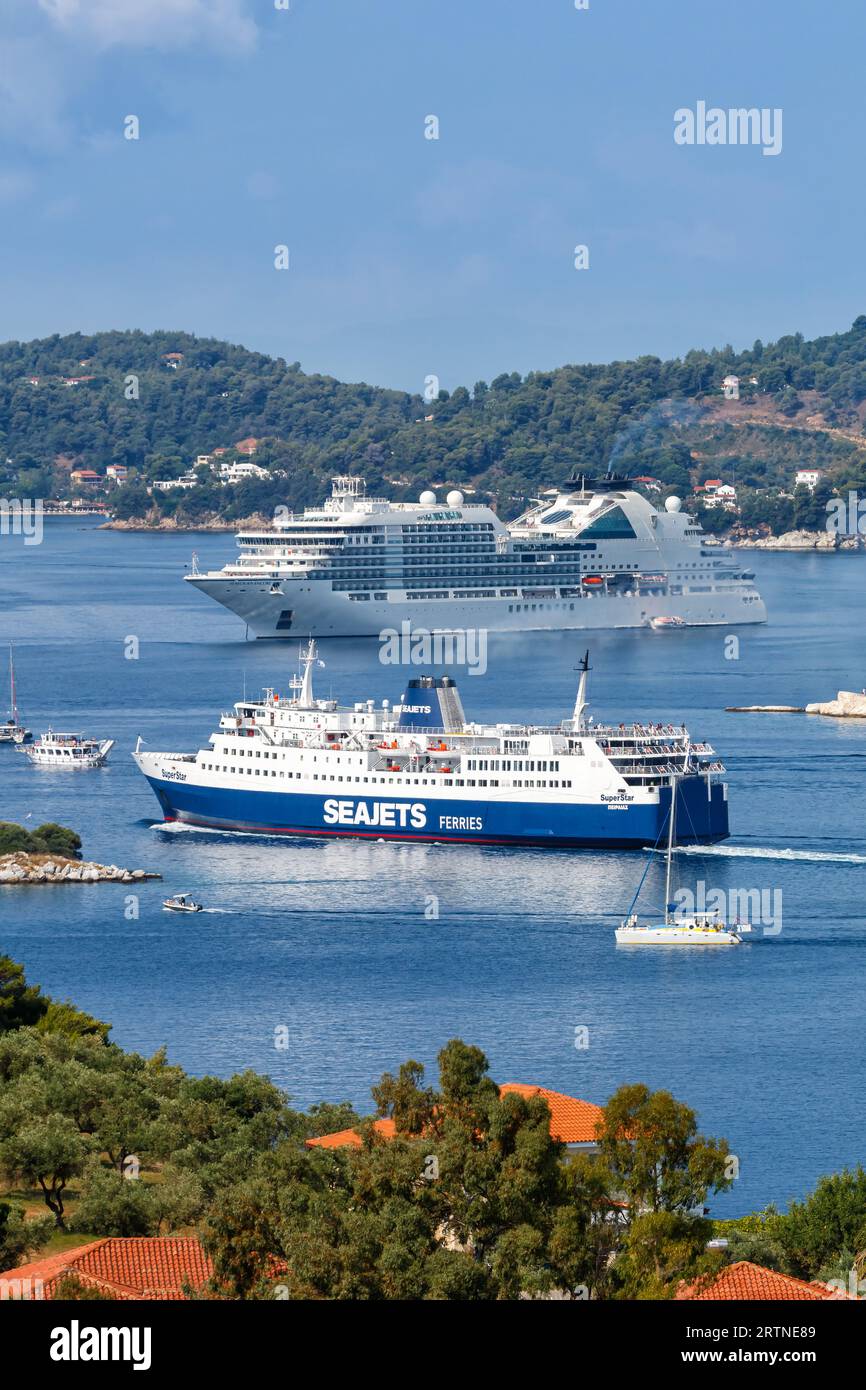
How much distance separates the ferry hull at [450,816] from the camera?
140ft

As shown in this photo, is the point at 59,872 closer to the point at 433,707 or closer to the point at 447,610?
the point at 433,707

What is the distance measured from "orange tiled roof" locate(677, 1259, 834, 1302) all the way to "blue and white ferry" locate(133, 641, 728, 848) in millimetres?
28159

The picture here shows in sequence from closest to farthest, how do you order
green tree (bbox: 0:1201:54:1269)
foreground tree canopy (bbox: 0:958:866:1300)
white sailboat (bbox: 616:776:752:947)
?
foreground tree canopy (bbox: 0:958:866:1300) → green tree (bbox: 0:1201:54:1269) → white sailboat (bbox: 616:776:752:947)

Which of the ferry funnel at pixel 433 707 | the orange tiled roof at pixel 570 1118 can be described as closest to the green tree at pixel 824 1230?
the orange tiled roof at pixel 570 1118

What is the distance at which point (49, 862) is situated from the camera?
41156 mm

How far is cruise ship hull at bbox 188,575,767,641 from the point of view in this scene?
87.9 meters

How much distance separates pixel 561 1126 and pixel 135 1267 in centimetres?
584

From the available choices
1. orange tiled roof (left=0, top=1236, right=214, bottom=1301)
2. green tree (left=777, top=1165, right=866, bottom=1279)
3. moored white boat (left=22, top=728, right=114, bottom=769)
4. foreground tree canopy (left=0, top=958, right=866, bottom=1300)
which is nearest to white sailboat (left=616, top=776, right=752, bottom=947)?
foreground tree canopy (left=0, top=958, right=866, bottom=1300)

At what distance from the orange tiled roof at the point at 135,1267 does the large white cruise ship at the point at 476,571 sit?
236 feet

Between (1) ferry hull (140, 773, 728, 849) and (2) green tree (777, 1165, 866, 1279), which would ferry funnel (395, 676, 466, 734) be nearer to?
(1) ferry hull (140, 773, 728, 849)

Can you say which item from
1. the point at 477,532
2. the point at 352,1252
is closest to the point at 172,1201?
the point at 352,1252

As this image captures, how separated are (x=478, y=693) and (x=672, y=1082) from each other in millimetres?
39725

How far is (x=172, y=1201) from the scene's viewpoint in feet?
59.3
